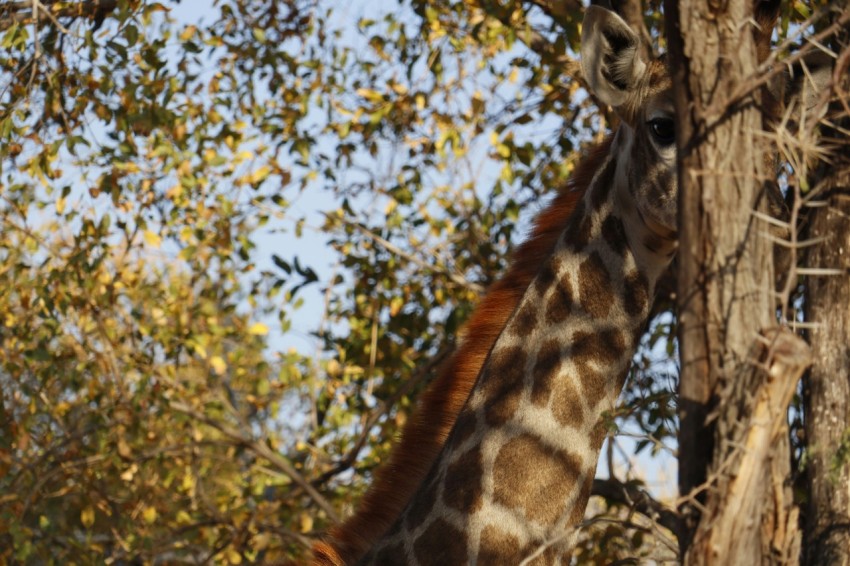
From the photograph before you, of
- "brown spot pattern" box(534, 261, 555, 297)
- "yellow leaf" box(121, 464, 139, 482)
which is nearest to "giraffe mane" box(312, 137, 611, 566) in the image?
"brown spot pattern" box(534, 261, 555, 297)

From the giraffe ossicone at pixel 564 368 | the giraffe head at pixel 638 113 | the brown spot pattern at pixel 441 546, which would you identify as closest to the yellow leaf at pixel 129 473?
the giraffe ossicone at pixel 564 368

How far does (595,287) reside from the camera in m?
3.87

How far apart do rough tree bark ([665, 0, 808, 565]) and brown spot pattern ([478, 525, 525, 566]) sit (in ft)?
3.83

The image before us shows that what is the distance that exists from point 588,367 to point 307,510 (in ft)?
12.7

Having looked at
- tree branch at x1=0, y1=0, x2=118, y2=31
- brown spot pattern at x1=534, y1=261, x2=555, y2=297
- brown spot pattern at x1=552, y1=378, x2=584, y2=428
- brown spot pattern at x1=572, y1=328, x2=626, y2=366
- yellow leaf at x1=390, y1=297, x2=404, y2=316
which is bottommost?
brown spot pattern at x1=552, y1=378, x2=584, y2=428

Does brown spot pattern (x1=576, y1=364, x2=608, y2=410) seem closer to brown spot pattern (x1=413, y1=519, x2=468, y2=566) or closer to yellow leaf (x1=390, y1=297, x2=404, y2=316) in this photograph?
brown spot pattern (x1=413, y1=519, x2=468, y2=566)

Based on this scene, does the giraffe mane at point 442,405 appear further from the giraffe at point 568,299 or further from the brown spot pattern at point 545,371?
the brown spot pattern at point 545,371

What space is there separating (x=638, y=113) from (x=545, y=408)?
3.36ft

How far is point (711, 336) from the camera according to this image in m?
2.39

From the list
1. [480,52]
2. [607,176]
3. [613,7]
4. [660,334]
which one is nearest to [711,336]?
[607,176]

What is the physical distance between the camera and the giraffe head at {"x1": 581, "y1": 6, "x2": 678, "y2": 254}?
3664mm

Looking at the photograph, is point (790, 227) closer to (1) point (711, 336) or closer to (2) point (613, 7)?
(1) point (711, 336)

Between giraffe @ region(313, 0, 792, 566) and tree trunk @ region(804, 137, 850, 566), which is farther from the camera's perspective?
giraffe @ region(313, 0, 792, 566)

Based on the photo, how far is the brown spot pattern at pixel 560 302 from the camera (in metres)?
3.86
